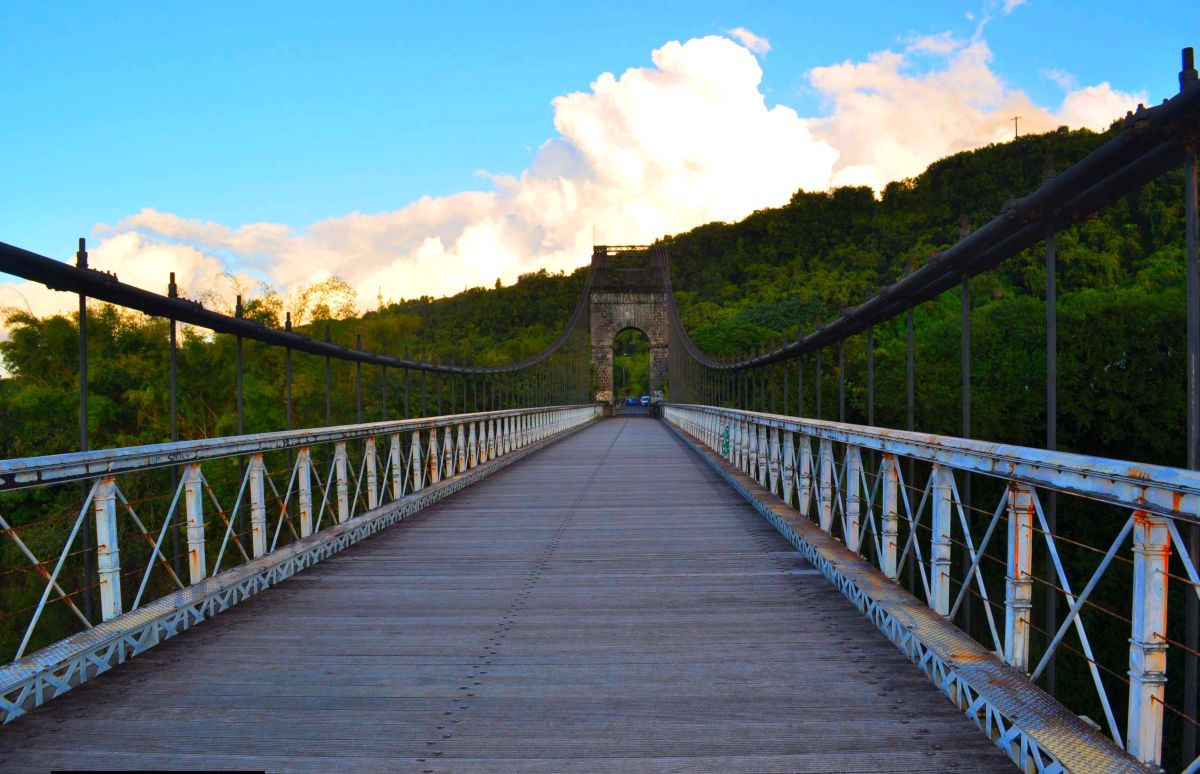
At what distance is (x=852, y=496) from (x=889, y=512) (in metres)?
0.80

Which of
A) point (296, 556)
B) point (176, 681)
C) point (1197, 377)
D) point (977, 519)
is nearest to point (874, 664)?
point (1197, 377)

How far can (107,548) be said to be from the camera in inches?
133

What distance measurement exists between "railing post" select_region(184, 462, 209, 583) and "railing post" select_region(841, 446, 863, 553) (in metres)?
3.14

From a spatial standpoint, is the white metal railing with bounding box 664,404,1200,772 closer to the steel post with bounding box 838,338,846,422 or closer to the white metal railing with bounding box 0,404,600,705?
the steel post with bounding box 838,338,846,422

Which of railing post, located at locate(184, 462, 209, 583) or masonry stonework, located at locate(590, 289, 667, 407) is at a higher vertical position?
masonry stonework, located at locate(590, 289, 667, 407)

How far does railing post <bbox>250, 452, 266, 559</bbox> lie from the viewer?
4.60 metres

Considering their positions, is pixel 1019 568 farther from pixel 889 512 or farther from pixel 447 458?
pixel 447 458

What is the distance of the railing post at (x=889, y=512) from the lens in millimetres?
3912

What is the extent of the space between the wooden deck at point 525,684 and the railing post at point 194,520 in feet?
0.98

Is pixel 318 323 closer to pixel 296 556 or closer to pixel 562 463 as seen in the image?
pixel 562 463

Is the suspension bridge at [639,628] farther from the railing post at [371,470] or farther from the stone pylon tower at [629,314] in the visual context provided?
the stone pylon tower at [629,314]

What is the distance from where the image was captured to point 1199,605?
89.0 inches

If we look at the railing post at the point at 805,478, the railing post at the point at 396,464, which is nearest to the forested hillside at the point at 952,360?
the railing post at the point at 396,464

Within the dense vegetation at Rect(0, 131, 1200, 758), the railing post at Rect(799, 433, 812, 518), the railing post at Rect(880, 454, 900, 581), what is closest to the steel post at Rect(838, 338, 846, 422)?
A: the railing post at Rect(799, 433, 812, 518)
